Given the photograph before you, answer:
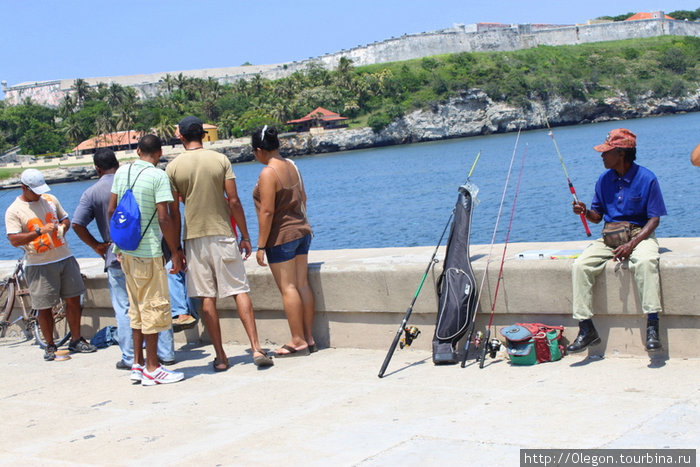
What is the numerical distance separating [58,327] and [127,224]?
3183 millimetres

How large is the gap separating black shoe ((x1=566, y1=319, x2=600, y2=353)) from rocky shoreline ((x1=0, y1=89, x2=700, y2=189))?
112 metres

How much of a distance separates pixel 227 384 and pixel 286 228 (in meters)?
1.21

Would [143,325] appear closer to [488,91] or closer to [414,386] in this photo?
[414,386]

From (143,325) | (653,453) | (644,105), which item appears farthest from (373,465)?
(644,105)

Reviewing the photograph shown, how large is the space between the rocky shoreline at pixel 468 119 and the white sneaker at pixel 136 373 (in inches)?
4381

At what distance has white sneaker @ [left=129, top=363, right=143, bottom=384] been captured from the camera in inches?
233

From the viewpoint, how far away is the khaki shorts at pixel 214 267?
603cm

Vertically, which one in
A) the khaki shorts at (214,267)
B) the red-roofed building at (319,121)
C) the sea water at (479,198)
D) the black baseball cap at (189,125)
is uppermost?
the black baseball cap at (189,125)

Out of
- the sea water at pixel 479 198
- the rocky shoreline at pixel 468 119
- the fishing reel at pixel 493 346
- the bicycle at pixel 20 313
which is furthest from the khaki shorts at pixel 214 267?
the rocky shoreline at pixel 468 119

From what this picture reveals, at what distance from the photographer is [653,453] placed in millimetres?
3553

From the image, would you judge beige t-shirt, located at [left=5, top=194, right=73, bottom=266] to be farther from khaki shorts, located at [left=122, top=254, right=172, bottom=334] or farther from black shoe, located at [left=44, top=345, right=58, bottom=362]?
khaki shorts, located at [left=122, top=254, right=172, bottom=334]

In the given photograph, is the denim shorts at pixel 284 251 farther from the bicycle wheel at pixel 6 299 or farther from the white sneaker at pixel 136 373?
the bicycle wheel at pixel 6 299

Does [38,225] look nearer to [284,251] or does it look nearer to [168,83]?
[284,251]

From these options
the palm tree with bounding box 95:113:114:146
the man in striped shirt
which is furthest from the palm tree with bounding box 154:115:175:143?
the man in striped shirt
